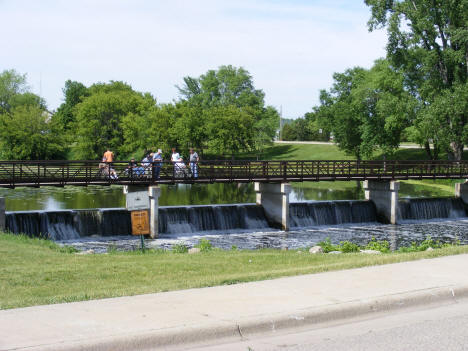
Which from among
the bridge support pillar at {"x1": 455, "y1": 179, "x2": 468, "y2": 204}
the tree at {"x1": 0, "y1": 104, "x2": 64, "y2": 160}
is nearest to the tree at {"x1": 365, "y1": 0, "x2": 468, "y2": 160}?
the bridge support pillar at {"x1": 455, "y1": 179, "x2": 468, "y2": 204}

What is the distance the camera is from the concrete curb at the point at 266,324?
23.7ft

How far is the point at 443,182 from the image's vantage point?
6084 cm

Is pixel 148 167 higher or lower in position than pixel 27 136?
lower

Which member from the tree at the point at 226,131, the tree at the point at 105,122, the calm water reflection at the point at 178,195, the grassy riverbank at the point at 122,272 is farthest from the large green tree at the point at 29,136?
the grassy riverbank at the point at 122,272

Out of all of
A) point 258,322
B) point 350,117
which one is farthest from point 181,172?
point 350,117

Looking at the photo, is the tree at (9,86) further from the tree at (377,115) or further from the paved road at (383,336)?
the paved road at (383,336)

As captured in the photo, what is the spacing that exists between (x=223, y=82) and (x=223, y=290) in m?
109

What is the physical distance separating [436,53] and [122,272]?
4573cm

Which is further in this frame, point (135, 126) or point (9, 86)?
point (9, 86)

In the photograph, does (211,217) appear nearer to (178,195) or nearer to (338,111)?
(178,195)

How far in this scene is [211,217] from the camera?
1387 inches

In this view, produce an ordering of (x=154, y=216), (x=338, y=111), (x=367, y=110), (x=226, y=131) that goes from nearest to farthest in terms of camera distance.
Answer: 1. (x=154, y=216)
2. (x=367, y=110)
3. (x=338, y=111)
4. (x=226, y=131)

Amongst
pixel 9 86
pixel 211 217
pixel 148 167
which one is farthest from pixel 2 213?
pixel 9 86

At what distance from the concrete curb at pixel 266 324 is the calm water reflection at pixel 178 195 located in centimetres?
3463
